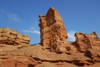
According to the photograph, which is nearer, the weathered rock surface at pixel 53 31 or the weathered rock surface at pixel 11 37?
the weathered rock surface at pixel 53 31

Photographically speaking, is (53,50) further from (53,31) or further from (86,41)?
(86,41)

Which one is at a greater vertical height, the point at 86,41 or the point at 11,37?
the point at 11,37

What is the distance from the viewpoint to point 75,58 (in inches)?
694

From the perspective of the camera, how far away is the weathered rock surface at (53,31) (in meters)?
21.4

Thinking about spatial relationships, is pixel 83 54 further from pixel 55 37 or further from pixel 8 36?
pixel 8 36

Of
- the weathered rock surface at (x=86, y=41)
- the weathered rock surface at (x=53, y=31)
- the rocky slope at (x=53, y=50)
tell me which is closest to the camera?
the rocky slope at (x=53, y=50)

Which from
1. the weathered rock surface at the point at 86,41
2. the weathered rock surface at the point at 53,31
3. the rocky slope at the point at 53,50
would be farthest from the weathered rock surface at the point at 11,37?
the weathered rock surface at the point at 86,41

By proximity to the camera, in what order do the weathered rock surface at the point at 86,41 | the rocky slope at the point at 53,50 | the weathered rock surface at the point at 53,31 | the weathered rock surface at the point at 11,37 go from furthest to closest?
the weathered rock surface at the point at 11,37
the weathered rock surface at the point at 53,31
the weathered rock surface at the point at 86,41
the rocky slope at the point at 53,50

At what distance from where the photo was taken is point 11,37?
27.3m

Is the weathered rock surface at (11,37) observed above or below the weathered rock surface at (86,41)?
above

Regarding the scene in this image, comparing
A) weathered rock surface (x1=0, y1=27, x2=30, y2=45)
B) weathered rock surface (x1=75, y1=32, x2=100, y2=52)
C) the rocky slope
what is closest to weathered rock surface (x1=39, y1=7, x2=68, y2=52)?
the rocky slope

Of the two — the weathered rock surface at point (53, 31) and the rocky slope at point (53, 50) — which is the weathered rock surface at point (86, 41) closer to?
the rocky slope at point (53, 50)

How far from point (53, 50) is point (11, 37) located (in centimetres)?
1337

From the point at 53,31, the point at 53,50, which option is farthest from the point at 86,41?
the point at 53,31
